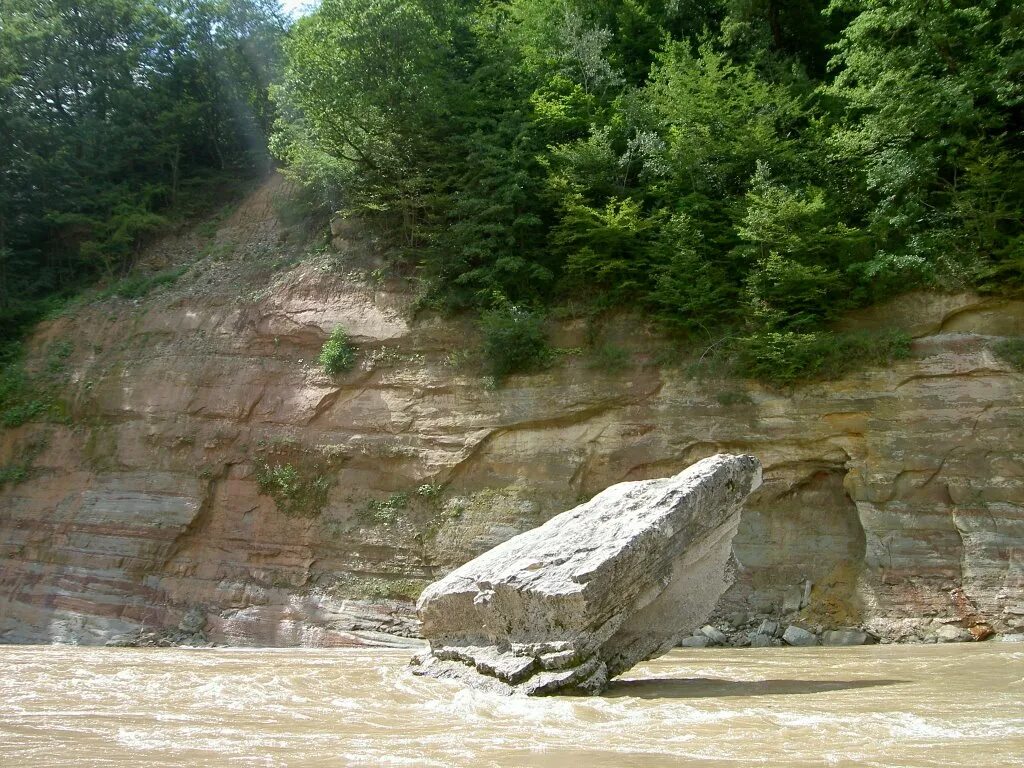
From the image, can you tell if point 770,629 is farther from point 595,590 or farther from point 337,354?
point 337,354

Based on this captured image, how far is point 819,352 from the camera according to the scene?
16.3 m

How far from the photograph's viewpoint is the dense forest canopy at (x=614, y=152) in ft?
55.4

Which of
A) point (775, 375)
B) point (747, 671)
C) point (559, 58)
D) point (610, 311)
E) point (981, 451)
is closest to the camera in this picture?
point (747, 671)

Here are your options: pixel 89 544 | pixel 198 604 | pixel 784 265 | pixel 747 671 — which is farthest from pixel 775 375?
pixel 89 544

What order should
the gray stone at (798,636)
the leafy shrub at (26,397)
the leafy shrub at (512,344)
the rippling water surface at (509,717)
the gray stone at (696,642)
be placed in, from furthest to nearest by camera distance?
the leafy shrub at (26,397) → the leafy shrub at (512,344) → the gray stone at (696,642) → the gray stone at (798,636) → the rippling water surface at (509,717)

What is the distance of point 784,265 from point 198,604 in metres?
13.5

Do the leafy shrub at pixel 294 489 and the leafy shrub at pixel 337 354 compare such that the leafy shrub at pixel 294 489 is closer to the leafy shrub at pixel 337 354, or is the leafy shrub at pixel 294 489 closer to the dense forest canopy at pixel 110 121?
the leafy shrub at pixel 337 354

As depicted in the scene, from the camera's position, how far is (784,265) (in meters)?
16.5

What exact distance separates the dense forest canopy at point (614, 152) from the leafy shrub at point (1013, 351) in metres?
1.15

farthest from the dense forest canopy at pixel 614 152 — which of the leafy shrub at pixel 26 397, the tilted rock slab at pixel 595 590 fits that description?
the tilted rock slab at pixel 595 590

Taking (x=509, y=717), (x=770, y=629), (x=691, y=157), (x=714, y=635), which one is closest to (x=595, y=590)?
(x=509, y=717)

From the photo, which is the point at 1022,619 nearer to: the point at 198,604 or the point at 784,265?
the point at 784,265

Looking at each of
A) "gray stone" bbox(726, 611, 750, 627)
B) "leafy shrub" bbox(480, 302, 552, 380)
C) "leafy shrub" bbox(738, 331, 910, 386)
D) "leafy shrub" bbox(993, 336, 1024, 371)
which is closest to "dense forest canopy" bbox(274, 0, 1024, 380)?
"leafy shrub" bbox(738, 331, 910, 386)

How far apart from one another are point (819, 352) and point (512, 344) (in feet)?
19.9
